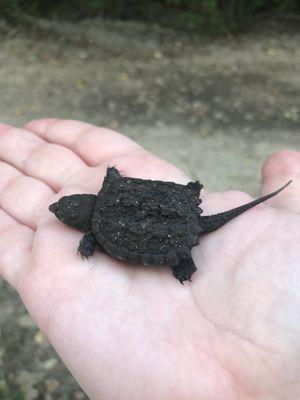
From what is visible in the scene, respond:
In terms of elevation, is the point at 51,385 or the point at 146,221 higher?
the point at 146,221

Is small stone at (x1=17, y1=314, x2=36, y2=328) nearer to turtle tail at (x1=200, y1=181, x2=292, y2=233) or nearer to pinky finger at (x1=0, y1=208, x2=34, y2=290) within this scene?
pinky finger at (x1=0, y1=208, x2=34, y2=290)

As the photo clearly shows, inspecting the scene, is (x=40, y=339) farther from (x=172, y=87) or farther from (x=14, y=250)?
(x=172, y=87)

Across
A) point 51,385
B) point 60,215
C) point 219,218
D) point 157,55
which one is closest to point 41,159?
point 60,215

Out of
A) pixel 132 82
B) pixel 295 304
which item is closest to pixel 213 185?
pixel 132 82

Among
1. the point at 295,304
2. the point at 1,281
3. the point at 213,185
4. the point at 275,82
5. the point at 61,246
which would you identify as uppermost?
the point at 295,304

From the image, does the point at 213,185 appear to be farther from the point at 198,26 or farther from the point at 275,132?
the point at 198,26

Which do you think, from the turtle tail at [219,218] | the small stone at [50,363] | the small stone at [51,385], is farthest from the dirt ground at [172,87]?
the small stone at [51,385]

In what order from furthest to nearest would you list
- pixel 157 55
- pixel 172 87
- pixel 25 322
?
pixel 157 55
pixel 172 87
pixel 25 322
